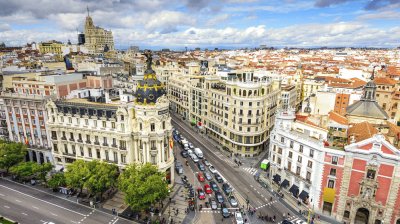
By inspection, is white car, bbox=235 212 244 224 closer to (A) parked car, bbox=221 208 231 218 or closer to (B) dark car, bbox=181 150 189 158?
(A) parked car, bbox=221 208 231 218

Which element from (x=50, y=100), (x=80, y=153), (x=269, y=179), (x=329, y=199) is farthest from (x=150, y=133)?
(x=329, y=199)

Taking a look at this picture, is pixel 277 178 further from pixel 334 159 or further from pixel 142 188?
pixel 142 188

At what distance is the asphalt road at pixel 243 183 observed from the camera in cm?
7393

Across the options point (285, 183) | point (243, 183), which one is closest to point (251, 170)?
point (243, 183)

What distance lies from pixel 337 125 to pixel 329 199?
2085 centimetres

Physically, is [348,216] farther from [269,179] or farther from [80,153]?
[80,153]

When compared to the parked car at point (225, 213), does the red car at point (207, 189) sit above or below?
above

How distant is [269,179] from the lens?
8888 cm

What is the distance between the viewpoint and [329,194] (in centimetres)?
6969

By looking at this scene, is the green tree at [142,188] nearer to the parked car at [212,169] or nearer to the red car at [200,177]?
the red car at [200,177]

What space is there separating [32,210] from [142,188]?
1305 inches

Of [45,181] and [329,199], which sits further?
[45,181]

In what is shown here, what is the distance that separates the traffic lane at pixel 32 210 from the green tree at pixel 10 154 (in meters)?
10.2

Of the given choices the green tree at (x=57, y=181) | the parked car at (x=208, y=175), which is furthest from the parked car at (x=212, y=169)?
the green tree at (x=57, y=181)
